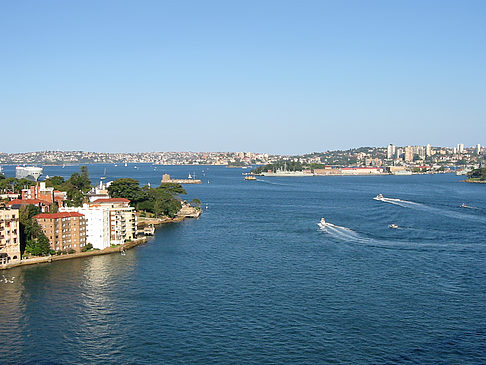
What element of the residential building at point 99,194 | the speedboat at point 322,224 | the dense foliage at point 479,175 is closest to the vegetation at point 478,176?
the dense foliage at point 479,175

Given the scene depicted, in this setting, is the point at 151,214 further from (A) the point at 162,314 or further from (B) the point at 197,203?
(A) the point at 162,314

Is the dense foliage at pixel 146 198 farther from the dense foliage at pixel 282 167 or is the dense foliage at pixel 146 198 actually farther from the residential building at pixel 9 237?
the dense foliage at pixel 282 167

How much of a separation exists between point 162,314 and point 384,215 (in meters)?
17.2

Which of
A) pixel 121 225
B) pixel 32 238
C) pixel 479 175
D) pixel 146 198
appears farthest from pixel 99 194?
pixel 479 175

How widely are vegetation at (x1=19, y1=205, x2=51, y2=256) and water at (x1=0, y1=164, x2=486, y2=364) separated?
85 centimetres

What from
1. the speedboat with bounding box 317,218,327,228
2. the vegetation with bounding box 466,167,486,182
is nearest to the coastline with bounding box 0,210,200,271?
the speedboat with bounding box 317,218,327,228

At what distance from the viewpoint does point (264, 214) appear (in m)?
27.7

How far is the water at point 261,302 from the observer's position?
9.46 m

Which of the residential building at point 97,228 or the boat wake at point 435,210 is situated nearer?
the residential building at point 97,228

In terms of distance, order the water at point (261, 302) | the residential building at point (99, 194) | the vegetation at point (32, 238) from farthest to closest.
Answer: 1. the residential building at point (99, 194)
2. the vegetation at point (32, 238)
3. the water at point (261, 302)

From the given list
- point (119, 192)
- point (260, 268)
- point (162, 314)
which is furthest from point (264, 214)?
point (162, 314)

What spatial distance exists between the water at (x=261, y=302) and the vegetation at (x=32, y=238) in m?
0.85

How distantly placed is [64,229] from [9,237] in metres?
1.87

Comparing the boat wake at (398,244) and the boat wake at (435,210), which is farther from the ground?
the boat wake at (435,210)
